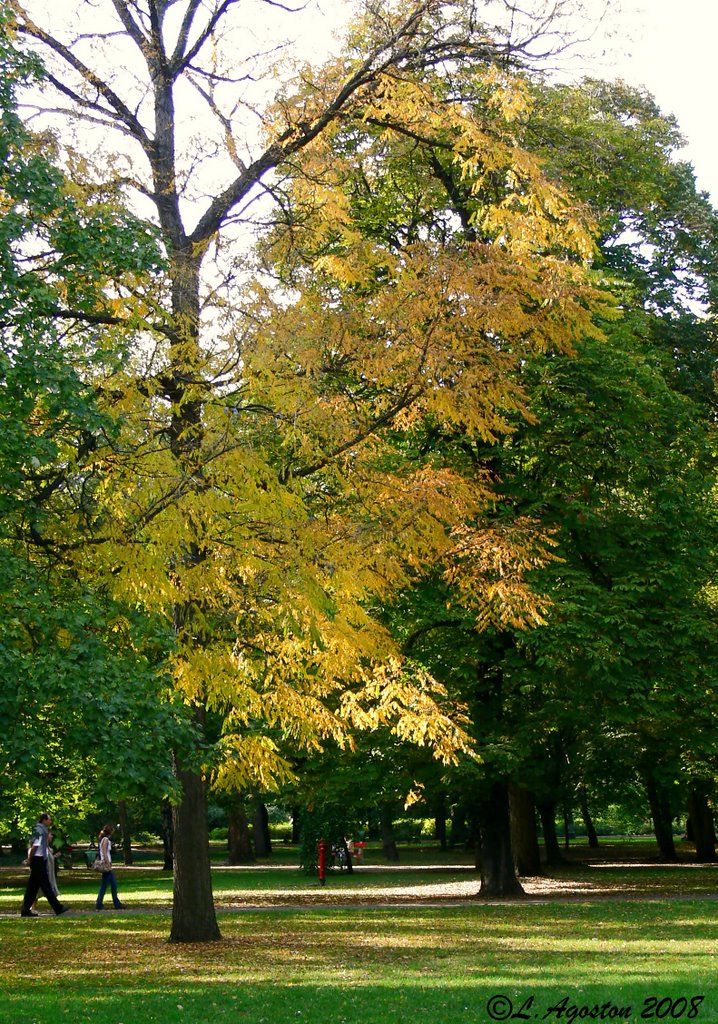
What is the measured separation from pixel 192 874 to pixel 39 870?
5621mm

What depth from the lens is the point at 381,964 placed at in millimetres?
11438

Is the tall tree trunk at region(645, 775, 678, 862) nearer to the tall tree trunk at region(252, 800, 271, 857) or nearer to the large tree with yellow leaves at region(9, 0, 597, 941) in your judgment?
the tall tree trunk at region(252, 800, 271, 857)

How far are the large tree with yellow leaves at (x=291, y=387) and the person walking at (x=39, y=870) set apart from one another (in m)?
4.08

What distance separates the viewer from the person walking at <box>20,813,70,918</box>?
56.4ft

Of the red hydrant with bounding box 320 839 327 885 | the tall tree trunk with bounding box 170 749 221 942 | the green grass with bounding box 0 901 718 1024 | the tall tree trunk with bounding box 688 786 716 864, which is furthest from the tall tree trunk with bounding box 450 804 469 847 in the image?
the tall tree trunk with bounding box 170 749 221 942

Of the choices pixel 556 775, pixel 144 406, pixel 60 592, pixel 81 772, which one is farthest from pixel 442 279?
pixel 556 775

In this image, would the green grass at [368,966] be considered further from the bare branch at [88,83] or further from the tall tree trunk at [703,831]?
the tall tree trunk at [703,831]

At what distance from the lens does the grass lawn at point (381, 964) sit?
8570 mm

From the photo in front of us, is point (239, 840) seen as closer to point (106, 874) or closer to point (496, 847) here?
point (106, 874)

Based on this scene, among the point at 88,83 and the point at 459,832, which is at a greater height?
the point at 88,83

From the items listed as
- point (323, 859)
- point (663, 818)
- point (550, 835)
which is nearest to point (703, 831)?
point (663, 818)

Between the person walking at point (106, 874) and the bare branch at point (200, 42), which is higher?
the bare branch at point (200, 42)

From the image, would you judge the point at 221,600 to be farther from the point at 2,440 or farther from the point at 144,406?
the point at 2,440

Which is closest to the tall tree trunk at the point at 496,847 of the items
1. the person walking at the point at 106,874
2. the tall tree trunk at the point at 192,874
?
the person walking at the point at 106,874
